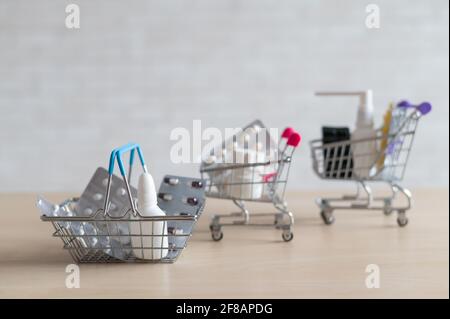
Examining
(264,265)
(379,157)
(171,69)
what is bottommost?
(264,265)

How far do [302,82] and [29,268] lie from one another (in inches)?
57.1

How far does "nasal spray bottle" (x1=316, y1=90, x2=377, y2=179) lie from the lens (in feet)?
5.84

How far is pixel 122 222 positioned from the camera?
136cm

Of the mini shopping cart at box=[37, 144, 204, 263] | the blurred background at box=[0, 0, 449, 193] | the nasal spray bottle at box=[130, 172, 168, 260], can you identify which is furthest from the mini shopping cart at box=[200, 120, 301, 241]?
the blurred background at box=[0, 0, 449, 193]

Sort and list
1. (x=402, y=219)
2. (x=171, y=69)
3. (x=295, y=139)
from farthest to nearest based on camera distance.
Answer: (x=171, y=69)
(x=402, y=219)
(x=295, y=139)

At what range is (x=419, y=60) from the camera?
256cm

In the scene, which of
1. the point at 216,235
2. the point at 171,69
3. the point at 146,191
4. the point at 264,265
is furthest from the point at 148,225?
the point at 171,69

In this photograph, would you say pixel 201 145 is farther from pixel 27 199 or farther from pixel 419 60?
pixel 419 60

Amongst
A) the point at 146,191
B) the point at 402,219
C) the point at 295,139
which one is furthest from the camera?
the point at 402,219

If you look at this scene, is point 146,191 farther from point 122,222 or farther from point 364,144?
point 364,144

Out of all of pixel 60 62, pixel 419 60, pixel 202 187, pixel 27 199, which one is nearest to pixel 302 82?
pixel 419 60

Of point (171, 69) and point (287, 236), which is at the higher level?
point (171, 69)

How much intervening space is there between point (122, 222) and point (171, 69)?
3.96ft

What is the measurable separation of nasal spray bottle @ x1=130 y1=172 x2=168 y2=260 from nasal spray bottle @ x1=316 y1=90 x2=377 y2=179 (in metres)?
0.66
